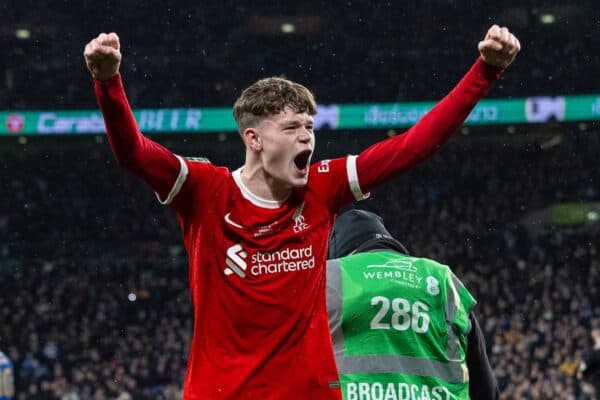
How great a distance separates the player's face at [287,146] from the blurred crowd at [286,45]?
22875mm

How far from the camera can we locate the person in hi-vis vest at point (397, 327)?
3.62m

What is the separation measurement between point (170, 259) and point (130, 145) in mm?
22606

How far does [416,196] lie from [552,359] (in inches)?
369

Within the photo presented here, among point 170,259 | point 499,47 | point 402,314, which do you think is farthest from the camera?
point 170,259


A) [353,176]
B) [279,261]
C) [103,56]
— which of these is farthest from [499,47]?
[103,56]

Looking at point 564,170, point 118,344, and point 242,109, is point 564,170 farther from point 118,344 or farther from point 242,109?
point 242,109

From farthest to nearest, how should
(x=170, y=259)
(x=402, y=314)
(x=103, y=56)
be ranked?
(x=170, y=259) < (x=402, y=314) < (x=103, y=56)

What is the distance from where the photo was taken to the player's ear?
3.09m

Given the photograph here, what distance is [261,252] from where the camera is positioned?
3008mm

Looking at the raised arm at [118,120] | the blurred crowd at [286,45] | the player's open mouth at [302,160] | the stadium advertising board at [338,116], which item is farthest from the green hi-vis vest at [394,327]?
the blurred crowd at [286,45]

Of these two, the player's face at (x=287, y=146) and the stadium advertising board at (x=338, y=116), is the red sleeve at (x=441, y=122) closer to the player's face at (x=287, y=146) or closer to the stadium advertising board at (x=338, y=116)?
the player's face at (x=287, y=146)

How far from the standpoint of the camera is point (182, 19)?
27.5 meters

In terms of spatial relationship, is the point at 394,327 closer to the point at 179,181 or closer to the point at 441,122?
the point at 441,122

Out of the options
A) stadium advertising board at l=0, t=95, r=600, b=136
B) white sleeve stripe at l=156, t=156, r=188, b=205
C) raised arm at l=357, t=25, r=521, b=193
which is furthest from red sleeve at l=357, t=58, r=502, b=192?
stadium advertising board at l=0, t=95, r=600, b=136
